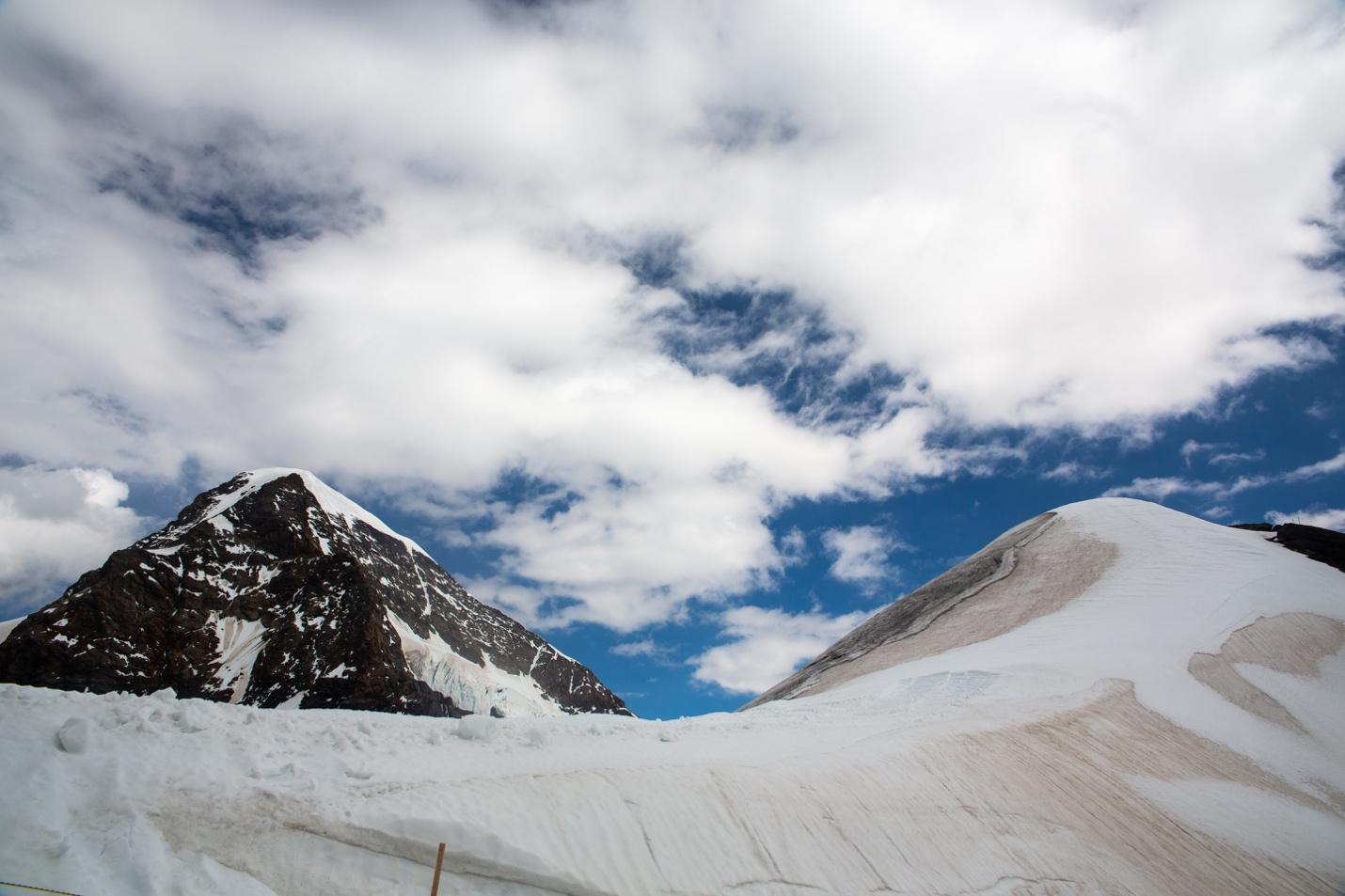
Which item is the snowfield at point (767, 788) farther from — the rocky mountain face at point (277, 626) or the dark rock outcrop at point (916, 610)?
the rocky mountain face at point (277, 626)

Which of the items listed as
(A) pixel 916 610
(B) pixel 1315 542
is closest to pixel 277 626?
(A) pixel 916 610

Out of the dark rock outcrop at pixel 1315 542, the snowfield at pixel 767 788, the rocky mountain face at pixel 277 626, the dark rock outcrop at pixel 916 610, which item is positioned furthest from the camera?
the rocky mountain face at pixel 277 626

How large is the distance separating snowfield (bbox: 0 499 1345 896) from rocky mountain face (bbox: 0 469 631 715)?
10678cm

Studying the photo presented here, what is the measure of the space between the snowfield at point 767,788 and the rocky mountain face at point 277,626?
350ft

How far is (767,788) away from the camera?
464 inches

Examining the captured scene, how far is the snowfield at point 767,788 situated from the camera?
8.28 meters

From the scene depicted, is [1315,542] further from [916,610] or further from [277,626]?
[277,626]

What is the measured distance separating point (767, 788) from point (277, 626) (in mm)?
136804

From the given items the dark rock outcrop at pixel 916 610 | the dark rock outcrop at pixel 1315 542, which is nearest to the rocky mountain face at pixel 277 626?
the dark rock outcrop at pixel 916 610

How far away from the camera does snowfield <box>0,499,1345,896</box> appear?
27.2ft

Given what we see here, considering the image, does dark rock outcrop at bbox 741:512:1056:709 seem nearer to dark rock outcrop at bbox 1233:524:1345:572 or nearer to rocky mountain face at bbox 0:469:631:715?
dark rock outcrop at bbox 1233:524:1345:572

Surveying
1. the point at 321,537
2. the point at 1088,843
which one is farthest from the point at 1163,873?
the point at 321,537

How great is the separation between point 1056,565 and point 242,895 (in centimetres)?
3063

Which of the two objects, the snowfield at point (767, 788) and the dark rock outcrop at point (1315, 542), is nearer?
the snowfield at point (767, 788)
